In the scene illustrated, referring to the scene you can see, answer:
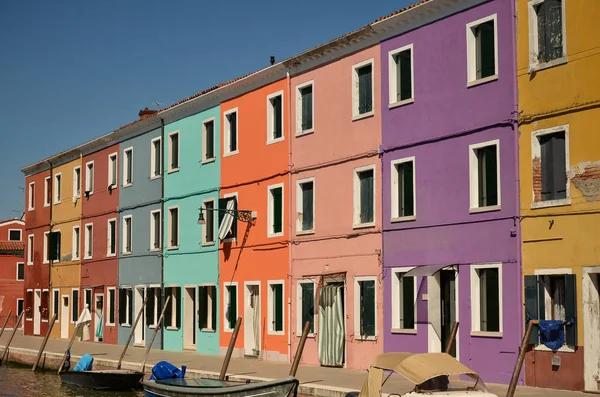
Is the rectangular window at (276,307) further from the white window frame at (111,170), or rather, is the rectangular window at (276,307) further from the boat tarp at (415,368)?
the white window frame at (111,170)

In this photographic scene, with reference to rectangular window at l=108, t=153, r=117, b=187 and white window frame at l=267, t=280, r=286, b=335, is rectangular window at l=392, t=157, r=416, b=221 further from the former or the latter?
rectangular window at l=108, t=153, r=117, b=187

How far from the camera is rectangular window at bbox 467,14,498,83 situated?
21531 millimetres

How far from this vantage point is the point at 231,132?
32.8m

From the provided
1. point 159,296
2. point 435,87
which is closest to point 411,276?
point 435,87

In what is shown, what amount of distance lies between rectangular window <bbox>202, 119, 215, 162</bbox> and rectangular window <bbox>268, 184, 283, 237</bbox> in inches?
179

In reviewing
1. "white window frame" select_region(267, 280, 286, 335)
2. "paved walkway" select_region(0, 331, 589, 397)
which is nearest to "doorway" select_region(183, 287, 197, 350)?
"paved walkway" select_region(0, 331, 589, 397)

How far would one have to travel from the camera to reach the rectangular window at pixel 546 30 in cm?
1997

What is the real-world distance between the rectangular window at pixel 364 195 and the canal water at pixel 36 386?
7.68 meters

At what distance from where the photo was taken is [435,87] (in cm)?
2325

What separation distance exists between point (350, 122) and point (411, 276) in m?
4.86

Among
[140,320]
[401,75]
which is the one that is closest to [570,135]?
[401,75]

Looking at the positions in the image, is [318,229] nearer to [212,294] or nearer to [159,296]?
[212,294]

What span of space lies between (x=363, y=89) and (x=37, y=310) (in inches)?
1149

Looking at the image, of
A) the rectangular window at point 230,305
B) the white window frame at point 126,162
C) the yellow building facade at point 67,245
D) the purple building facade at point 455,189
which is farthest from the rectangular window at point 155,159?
the purple building facade at point 455,189
